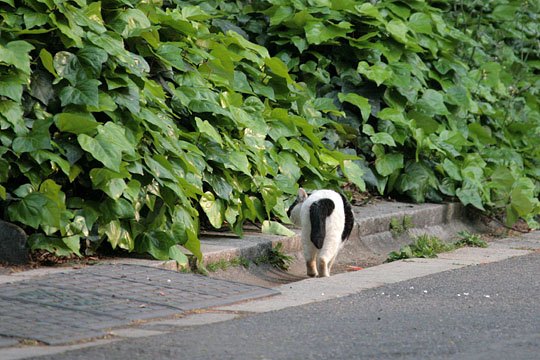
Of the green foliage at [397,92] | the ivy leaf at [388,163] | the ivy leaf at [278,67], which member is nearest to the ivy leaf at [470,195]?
the green foliage at [397,92]

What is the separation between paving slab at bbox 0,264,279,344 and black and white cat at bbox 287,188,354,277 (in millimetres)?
1218

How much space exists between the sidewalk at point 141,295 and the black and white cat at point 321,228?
11.9 inches

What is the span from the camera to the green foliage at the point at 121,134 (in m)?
6.93

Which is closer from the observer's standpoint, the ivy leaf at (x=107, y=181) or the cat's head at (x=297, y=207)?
the ivy leaf at (x=107, y=181)

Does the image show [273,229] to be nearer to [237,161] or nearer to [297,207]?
[297,207]

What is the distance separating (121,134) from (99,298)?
143 centimetres

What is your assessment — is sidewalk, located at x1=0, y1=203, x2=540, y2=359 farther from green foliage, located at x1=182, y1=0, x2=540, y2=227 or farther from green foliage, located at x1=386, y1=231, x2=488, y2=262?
green foliage, located at x1=182, y1=0, x2=540, y2=227

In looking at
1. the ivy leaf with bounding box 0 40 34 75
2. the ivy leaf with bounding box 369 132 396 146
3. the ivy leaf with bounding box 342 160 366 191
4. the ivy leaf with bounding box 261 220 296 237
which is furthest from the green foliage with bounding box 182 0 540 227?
the ivy leaf with bounding box 0 40 34 75

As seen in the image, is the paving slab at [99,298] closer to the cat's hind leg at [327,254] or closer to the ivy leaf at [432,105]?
the cat's hind leg at [327,254]

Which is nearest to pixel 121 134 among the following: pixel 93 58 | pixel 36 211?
pixel 93 58

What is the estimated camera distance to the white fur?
26.1 ft

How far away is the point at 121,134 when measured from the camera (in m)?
7.10

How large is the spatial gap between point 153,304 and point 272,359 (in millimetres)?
1356

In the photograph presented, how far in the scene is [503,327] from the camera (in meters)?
5.71
